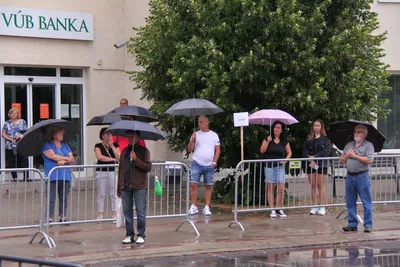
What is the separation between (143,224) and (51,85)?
30.1ft

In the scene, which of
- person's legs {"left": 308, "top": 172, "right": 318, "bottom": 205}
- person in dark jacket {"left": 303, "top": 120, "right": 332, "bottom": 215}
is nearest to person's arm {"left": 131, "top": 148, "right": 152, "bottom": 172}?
person in dark jacket {"left": 303, "top": 120, "right": 332, "bottom": 215}

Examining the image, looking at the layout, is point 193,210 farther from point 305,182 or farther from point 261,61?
point 261,61

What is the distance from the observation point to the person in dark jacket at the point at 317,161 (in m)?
13.8

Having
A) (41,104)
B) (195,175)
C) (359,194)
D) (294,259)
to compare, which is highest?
(41,104)

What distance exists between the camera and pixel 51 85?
62.4 feet

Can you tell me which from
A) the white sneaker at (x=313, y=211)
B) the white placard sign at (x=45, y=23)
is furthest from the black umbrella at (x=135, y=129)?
the white placard sign at (x=45, y=23)

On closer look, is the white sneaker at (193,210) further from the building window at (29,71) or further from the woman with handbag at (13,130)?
the building window at (29,71)

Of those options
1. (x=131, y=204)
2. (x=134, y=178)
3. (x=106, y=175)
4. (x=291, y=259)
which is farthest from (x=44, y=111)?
(x=291, y=259)

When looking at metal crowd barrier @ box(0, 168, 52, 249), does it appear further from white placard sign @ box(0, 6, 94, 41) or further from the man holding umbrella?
white placard sign @ box(0, 6, 94, 41)

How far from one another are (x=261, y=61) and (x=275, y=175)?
220 cm

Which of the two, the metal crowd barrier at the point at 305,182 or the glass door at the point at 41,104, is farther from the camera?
the glass door at the point at 41,104

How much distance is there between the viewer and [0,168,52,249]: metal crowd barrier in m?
10.8

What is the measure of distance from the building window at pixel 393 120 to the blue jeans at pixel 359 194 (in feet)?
33.2

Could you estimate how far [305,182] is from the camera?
14.1m
